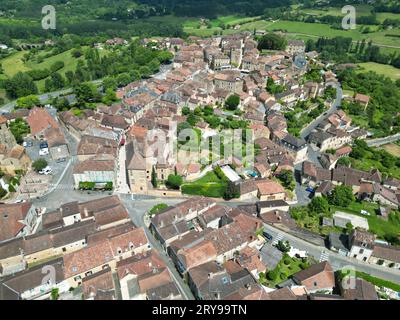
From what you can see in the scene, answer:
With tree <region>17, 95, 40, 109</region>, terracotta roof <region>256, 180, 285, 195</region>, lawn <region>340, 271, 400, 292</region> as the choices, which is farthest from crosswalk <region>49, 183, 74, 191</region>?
lawn <region>340, 271, 400, 292</region>

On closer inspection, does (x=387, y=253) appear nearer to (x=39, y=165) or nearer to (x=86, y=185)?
(x=86, y=185)

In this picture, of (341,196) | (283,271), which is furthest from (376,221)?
(283,271)

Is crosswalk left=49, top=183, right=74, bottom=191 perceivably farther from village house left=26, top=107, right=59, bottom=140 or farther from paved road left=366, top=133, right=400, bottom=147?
paved road left=366, top=133, right=400, bottom=147

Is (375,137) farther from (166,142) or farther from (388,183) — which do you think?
(166,142)

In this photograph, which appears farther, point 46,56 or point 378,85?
point 46,56

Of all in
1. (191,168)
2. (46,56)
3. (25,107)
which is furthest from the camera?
(46,56)

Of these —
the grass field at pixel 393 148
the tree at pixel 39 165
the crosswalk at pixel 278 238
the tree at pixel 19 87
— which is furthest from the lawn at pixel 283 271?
the tree at pixel 19 87
